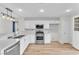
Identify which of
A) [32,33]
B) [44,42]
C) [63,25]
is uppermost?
[63,25]

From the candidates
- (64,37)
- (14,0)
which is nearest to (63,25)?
(64,37)

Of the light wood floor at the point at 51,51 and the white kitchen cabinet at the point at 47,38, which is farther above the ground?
the white kitchen cabinet at the point at 47,38

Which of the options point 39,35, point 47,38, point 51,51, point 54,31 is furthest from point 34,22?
point 51,51

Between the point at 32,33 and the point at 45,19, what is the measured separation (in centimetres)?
142

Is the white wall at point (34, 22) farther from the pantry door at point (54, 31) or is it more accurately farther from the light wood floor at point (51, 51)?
the light wood floor at point (51, 51)

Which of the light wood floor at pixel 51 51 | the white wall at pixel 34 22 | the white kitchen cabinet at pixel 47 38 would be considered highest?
the white wall at pixel 34 22

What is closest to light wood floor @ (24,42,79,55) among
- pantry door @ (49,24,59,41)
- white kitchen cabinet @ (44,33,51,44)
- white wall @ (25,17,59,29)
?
white kitchen cabinet @ (44,33,51,44)

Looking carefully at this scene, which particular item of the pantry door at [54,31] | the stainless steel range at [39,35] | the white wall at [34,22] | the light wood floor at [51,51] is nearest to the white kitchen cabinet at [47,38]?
the stainless steel range at [39,35]

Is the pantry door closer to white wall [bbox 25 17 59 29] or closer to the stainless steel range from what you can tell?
white wall [bbox 25 17 59 29]

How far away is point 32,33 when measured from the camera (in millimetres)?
8188
